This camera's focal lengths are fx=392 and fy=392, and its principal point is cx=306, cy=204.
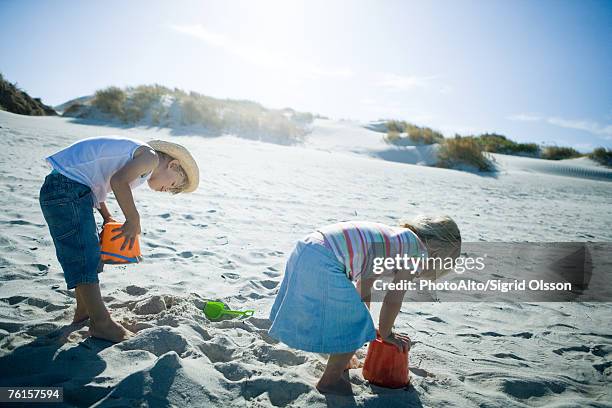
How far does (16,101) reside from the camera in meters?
11.9

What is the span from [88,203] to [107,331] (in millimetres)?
696

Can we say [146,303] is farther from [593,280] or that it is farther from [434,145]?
[434,145]

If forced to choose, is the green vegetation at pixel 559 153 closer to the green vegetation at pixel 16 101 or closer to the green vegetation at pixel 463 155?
the green vegetation at pixel 463 155

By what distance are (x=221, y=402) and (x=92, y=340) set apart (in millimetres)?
843

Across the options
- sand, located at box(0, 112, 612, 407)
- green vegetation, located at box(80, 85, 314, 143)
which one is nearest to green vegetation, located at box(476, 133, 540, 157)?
green vegetation, located at box(80, 85, 314, 143)

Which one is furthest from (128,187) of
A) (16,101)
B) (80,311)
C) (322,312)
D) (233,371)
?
(16,101)

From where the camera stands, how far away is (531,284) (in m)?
3.66

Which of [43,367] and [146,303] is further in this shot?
[146,303]

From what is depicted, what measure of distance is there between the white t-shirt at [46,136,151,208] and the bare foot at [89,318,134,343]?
2.31ft

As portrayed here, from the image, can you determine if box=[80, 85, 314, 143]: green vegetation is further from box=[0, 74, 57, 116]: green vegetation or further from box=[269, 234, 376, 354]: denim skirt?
box=[269, 234, 376, 354]: denim skirt

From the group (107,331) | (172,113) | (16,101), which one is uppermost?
(172,113)

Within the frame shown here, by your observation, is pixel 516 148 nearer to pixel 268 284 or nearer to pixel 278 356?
pixel 268 284

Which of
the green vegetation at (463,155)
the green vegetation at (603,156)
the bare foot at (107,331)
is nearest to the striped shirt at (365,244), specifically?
the bare foot at (107,331)

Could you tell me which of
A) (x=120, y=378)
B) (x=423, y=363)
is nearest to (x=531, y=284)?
(x=423, y=363)
